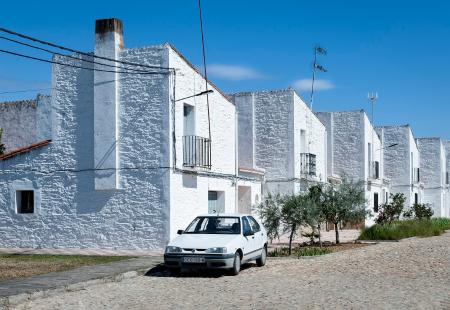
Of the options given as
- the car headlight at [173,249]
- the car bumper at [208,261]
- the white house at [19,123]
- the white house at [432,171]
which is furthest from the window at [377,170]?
the car headlight at [173,249]

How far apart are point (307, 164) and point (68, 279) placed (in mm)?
18488

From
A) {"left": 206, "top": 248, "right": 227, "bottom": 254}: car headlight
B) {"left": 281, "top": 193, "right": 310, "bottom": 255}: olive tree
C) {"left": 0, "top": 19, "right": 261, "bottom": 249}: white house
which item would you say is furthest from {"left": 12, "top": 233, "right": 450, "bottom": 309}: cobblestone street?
{"left": 0, "top": 19, "right": 261, "bottom": 249}: white house

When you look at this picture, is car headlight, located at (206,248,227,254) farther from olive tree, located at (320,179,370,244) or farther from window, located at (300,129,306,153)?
window, located at (300,129,306,153)

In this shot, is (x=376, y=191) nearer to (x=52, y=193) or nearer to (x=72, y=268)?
(x=52, y=193)

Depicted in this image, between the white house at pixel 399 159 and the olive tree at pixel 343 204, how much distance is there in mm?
23143

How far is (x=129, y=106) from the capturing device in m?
19.8

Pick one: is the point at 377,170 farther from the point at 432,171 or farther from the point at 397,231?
the point at 397,231

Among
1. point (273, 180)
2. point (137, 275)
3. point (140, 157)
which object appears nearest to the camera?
point (137, 275)

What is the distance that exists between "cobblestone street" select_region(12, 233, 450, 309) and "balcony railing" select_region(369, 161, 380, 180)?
23.6 m

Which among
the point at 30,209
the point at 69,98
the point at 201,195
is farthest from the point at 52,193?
the point at 201,195

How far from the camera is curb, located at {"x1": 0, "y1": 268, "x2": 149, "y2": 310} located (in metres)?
10.3

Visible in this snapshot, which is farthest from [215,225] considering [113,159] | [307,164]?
[307,164]

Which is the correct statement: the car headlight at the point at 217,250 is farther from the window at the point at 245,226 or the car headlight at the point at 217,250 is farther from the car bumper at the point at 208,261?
the window at the point at 245,226

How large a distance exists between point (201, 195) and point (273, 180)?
797 centimetres
